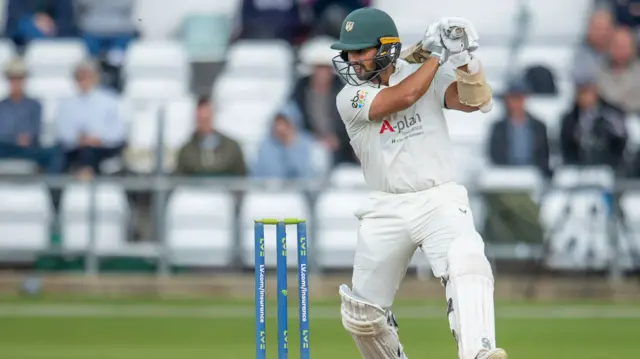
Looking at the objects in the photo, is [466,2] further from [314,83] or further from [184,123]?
[184,123]

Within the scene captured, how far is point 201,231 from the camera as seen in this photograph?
1098cm

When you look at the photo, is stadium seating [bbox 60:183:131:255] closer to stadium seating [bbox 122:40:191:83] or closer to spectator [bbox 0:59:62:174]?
spectator [bbox 0:59:62:174]

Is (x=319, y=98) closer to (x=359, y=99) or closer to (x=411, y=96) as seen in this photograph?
(x=359, y=99)

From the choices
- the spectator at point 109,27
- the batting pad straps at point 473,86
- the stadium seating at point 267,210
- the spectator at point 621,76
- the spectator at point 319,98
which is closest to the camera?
the batting pad straps at point 473,86

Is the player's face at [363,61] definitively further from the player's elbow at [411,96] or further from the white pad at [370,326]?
the white pad at [370,326]

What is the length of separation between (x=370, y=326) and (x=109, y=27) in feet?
24.5

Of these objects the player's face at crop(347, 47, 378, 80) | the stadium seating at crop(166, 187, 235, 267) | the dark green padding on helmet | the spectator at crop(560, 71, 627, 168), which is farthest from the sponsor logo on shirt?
the spectator at crop(560, 71, 627, 168)

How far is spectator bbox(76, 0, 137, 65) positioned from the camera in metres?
12.8

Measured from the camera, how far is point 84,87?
38.5 ft

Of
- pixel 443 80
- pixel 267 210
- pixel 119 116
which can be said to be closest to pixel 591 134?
pixel 267 210

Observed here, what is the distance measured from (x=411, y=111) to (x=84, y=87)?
20.2 feet

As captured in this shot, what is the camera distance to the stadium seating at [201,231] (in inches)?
430

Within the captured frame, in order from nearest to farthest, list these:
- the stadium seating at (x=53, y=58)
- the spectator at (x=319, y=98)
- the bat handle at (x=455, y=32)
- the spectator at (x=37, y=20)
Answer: the bat handle at (x=455, y=32) → the spectator at (x=319, y=98) → the stadium seating at (x=53, y=58) → the spectator at (x=37, y=20)

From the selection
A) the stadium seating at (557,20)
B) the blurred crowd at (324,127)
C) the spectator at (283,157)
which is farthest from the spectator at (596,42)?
the spectator at (283,157)
